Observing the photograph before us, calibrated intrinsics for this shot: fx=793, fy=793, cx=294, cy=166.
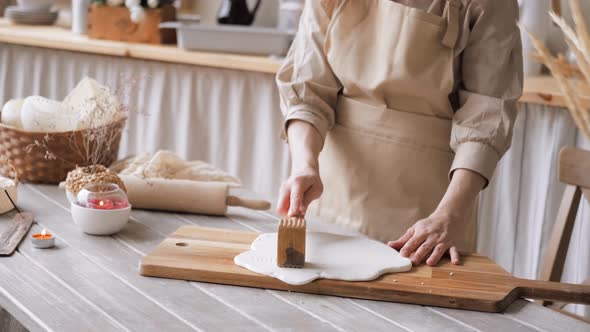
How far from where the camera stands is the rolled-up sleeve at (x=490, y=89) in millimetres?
1601

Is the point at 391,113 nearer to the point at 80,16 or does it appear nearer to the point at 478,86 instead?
the point at 478,86

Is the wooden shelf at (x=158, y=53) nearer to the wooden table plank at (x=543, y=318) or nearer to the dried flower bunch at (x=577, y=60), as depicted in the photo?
the wooden table plank at (x=543, y=318)

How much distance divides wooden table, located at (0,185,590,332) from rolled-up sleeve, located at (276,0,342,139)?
56cm

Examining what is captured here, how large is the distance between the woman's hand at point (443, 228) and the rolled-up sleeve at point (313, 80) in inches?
13.8

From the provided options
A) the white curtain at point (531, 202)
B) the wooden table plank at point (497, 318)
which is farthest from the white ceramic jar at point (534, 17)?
the wooden table plank at point (497, 318)

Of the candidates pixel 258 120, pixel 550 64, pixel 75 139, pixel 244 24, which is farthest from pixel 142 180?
pixel 244 24

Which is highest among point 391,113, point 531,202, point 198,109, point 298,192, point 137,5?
point 137,5

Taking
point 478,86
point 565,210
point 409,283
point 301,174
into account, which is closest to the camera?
point 409,283

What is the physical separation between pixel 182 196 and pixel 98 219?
0.73 feet

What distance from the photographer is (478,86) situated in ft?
5.45

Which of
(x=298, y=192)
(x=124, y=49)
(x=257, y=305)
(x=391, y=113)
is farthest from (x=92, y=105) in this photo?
(x=124, y=49)

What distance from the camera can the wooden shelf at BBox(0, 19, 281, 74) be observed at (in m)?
2.83

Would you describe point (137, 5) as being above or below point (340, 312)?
above

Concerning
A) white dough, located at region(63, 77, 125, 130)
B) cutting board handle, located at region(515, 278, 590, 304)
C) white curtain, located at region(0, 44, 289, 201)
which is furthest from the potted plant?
cutting board handle, located at region(515, 278, 590, 304)
